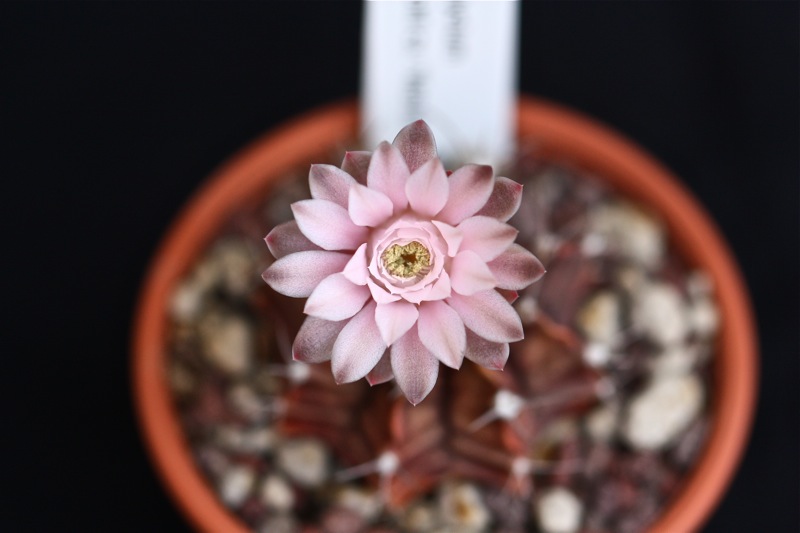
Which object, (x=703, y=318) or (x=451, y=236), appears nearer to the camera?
(x=451, y=236)

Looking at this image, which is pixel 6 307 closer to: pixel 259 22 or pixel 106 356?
pixel 106 356

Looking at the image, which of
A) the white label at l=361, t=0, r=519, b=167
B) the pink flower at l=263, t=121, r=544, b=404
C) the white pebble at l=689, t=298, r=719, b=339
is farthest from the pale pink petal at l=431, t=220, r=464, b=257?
the white pebble at l=689, t=298, r=719, b=339

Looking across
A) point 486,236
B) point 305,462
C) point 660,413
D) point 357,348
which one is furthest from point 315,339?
point 660,413

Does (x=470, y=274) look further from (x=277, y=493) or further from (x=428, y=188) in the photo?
(x=277, y=493)

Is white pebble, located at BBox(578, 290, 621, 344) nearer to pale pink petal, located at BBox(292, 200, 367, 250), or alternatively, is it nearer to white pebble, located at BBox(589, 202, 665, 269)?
white pebble, located at BBox(589, 202, 665, 269)

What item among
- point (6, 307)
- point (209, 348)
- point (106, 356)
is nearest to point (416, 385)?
point (209, 348)

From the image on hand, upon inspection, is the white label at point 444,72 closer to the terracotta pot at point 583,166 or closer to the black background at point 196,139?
the terracotta pot at point 583,166

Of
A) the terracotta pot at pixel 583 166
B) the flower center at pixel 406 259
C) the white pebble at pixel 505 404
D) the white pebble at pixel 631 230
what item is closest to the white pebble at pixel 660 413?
the terracotta pot at pixel 583 166
